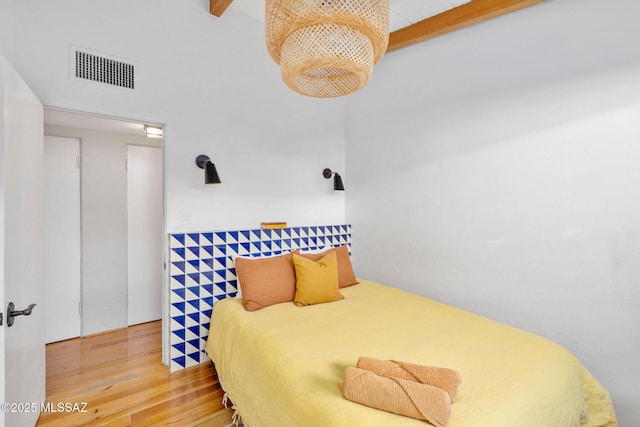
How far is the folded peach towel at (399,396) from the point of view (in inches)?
38.9

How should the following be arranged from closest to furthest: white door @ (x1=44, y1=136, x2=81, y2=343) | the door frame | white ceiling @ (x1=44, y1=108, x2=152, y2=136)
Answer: the door frame
white ceiling @ (x1=44, y1=108, x2=152, y2=136)
white door @ (x1=44, y1=136, x2=81, y2=343)

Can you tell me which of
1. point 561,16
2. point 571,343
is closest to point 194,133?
point 561,16

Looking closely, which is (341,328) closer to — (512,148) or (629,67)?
(512,148)

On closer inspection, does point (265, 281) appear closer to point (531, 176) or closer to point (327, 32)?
point (327, 32)

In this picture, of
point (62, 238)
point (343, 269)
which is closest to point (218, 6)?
point (343, 269)

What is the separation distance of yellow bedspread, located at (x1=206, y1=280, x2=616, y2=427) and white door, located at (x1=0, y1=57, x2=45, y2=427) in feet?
3.14

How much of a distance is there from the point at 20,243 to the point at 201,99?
1.53m

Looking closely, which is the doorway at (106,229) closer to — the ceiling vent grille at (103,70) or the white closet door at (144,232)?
the white closet door at (144,232)

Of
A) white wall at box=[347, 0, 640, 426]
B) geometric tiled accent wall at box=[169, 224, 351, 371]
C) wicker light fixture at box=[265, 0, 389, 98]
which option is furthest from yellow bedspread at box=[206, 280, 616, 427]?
wicker light fixture at box=[265, 0, 389, 98]

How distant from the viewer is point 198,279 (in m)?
2.29

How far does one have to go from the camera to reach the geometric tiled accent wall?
221 centimetres

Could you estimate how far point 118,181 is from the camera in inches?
123

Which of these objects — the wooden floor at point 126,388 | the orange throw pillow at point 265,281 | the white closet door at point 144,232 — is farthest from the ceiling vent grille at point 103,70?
the wooden floor at point 126,388

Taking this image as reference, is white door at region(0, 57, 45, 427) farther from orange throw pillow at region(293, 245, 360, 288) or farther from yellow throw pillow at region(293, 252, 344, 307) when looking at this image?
orange throw pillow at region(293, 245, 360, 288)
